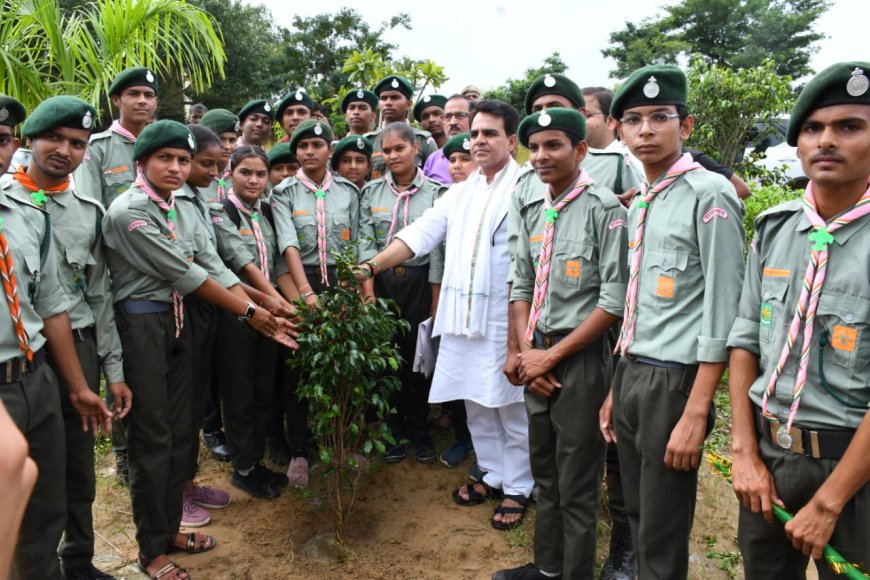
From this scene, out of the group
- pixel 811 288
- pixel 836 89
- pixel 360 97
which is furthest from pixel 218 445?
pixel 836 89

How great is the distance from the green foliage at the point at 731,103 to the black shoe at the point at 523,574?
893cm

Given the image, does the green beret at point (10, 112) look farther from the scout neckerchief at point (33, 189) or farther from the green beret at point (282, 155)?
the green beret at point (282, 155)

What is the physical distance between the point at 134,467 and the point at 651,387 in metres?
2.61

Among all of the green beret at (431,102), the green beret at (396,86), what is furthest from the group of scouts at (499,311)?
the green beret at (431,102)

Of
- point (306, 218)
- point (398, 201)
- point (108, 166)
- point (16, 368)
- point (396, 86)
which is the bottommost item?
point (16, 368)

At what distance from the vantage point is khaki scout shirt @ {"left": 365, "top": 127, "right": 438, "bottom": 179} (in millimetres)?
5543

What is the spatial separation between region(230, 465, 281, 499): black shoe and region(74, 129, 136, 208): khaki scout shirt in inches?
80.1

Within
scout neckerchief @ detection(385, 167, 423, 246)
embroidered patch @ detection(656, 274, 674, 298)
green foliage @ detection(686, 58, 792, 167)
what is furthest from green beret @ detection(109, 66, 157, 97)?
green foliage @ detection(686, 58, 792, 167)

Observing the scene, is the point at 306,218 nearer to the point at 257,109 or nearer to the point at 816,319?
the point at 257,109

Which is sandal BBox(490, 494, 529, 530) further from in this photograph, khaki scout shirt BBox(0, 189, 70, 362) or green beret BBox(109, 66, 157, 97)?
green beret BBox(109, 66, 157, 97)

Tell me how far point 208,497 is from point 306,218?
2006 millimetres

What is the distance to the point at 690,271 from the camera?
244cm

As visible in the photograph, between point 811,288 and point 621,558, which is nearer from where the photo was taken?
point 811,288

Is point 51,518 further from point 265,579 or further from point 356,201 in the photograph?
point 356,201
